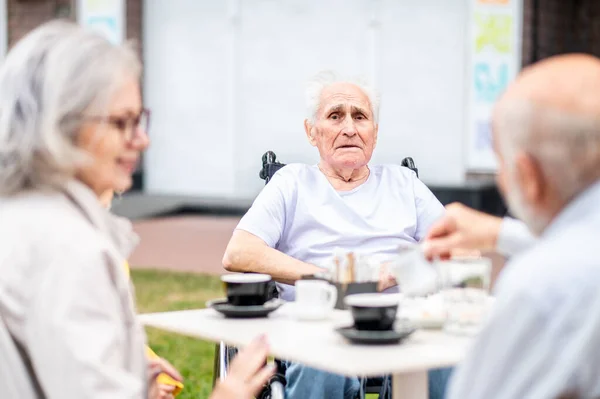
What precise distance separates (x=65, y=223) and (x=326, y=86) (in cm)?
211

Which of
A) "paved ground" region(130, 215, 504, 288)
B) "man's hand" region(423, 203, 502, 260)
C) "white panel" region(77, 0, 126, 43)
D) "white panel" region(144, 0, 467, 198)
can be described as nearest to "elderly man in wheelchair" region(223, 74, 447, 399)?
"man's hand" region(423, 203, 502, 260)

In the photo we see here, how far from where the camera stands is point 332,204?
3.66 meters

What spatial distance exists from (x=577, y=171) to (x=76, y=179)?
93 cm

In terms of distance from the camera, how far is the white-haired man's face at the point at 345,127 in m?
3.73

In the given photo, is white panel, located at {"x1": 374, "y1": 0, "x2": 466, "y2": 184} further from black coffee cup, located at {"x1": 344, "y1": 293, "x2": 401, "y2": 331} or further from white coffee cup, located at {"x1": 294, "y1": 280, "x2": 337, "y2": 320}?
black coffee cup, located at {"x1": 344, "y1": 293, "x2": 401, "y2": 331}

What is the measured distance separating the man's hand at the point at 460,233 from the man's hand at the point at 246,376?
46 centimetres

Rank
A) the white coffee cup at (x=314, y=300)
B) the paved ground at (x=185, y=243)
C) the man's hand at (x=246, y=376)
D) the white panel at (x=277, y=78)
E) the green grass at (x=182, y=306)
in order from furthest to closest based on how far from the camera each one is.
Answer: the white panel at (x=277, y=78) → the paved ground at (x=185, y=243) → the green grass at (x=182, y=306) → the white coffee cup at (x=314, y=300) → the man's hand at (x=246, y=376)

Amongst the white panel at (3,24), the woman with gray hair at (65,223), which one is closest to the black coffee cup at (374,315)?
the woman with gray hair at (65,223)

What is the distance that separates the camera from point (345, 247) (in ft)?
11.7

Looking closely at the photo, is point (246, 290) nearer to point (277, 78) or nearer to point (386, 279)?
point (386, 279)

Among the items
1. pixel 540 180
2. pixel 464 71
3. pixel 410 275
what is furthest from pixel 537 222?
pixel 464 71

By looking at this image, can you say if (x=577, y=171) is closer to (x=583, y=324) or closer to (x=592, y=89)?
(x=592, y=89)

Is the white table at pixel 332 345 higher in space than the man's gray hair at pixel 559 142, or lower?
lower

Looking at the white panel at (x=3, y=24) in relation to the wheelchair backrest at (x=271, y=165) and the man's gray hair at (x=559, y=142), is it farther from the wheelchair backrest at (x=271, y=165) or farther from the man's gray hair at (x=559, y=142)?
the man's gray hair at (x=559, y=142)
